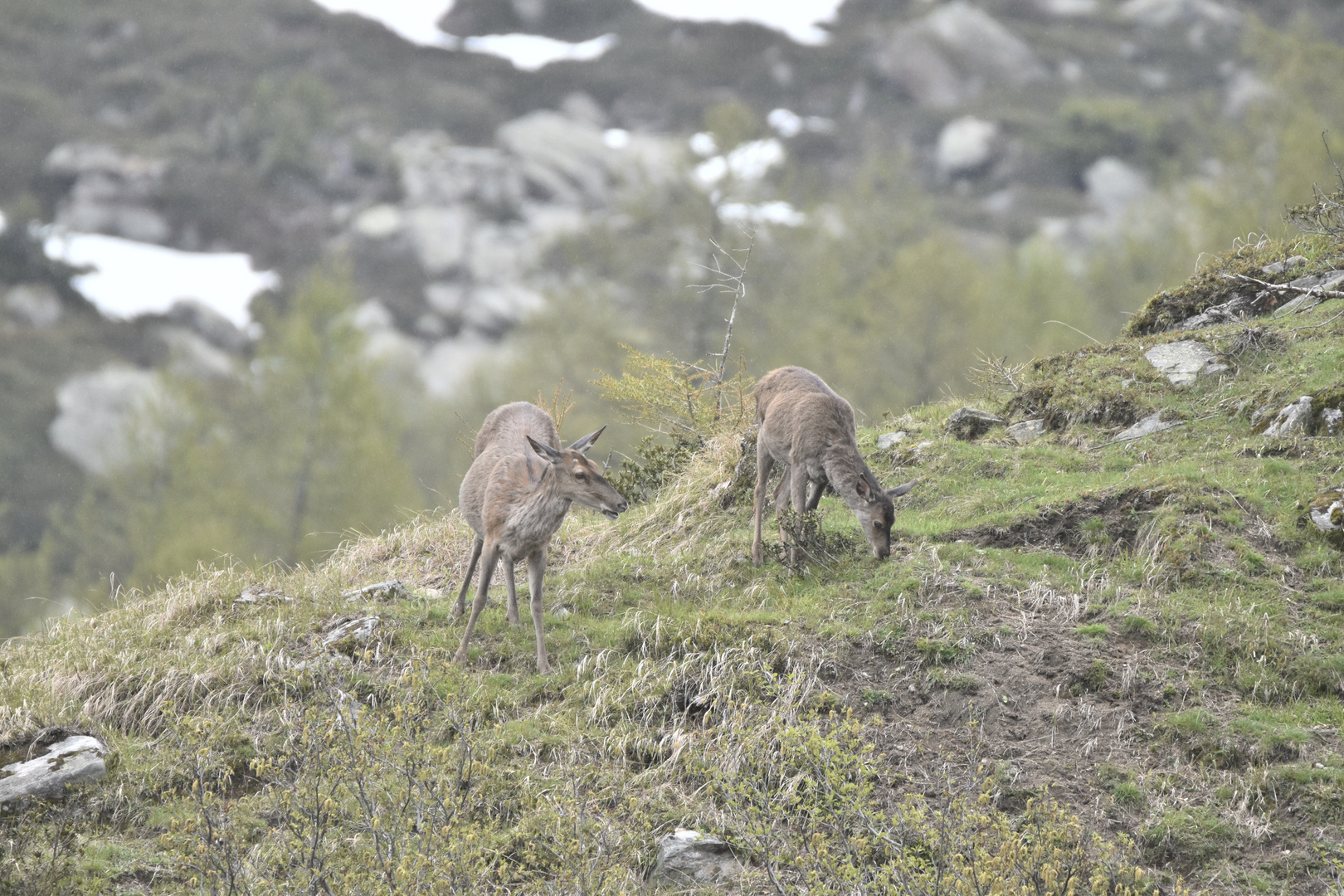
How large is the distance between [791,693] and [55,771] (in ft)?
14.1

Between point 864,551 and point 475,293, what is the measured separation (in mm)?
52130

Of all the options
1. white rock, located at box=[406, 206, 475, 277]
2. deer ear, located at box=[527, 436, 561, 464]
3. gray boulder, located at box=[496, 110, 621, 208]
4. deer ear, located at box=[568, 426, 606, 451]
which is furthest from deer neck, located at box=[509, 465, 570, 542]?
gray boulder, located at box=[496, 110, 621, 208]

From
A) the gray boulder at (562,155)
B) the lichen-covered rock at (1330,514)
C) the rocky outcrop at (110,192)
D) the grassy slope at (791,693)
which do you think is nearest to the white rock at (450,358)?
the gray boulder at (562,155)

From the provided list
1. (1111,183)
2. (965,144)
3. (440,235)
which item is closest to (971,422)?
(440,235)

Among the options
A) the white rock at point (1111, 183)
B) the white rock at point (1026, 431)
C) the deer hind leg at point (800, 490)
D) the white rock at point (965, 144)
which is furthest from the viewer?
the white rock at point (965, 144)

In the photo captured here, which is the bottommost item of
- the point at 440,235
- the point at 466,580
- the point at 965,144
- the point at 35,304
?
the point at 35,304

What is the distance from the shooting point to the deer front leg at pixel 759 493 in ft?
28.6

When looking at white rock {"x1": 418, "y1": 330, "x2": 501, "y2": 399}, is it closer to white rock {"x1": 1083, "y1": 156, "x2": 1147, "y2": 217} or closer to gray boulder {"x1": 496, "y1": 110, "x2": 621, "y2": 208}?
gray boulder {"x1": 496, "y1": 110, "x2": 621, "y2": 208}

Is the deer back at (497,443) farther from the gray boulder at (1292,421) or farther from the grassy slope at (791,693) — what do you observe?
the gray boulder at (1292,421)

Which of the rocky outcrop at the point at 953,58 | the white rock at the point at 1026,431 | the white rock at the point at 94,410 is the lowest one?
the white rock at the point at 94,410

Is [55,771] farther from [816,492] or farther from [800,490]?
[816,492]

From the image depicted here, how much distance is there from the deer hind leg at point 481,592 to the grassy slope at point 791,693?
0.17m

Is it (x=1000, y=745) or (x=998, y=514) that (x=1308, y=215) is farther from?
(x=1000, y=745)

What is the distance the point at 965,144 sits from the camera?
68.5m
